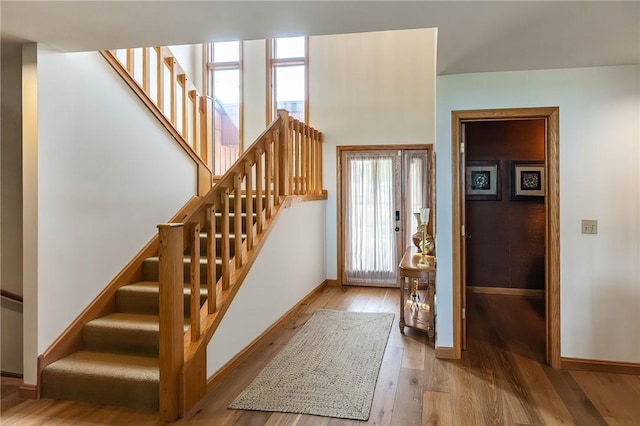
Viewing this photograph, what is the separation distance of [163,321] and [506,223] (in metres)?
4.73

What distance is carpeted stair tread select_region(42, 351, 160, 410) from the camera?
2.61 metres

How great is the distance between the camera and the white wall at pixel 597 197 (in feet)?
10.2

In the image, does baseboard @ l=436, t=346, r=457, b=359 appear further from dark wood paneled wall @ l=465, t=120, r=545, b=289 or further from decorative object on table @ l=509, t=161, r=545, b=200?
decorative object on table @ l=509, t=161, r=545, b=200

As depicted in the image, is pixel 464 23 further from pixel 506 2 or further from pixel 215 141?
pixel 215 141

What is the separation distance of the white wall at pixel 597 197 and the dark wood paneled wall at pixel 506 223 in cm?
242

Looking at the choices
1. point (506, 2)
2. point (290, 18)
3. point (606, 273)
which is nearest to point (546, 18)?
point (506, 2)

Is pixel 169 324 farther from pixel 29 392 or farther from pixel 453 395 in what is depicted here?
pixel 453 395

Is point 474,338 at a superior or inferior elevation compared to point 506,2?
inferior

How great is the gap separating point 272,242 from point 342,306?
4.90 feet

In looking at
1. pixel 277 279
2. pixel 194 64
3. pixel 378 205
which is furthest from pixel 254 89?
pixel 277 279

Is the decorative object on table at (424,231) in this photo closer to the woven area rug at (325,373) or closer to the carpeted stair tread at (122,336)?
→ the woven area rug at (325,373)

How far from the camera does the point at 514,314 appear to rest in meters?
4.71

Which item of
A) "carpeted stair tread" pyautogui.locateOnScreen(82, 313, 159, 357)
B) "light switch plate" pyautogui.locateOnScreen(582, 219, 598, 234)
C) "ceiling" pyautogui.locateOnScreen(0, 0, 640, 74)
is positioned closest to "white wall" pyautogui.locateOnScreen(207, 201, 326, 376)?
"carpeted stair tread" pyautogui.locateOnScreen(82, 313, 159, 357)

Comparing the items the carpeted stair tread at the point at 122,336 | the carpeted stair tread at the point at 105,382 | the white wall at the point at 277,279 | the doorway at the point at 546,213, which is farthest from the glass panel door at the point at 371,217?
the carpeted stair tread at the point at 105,382
